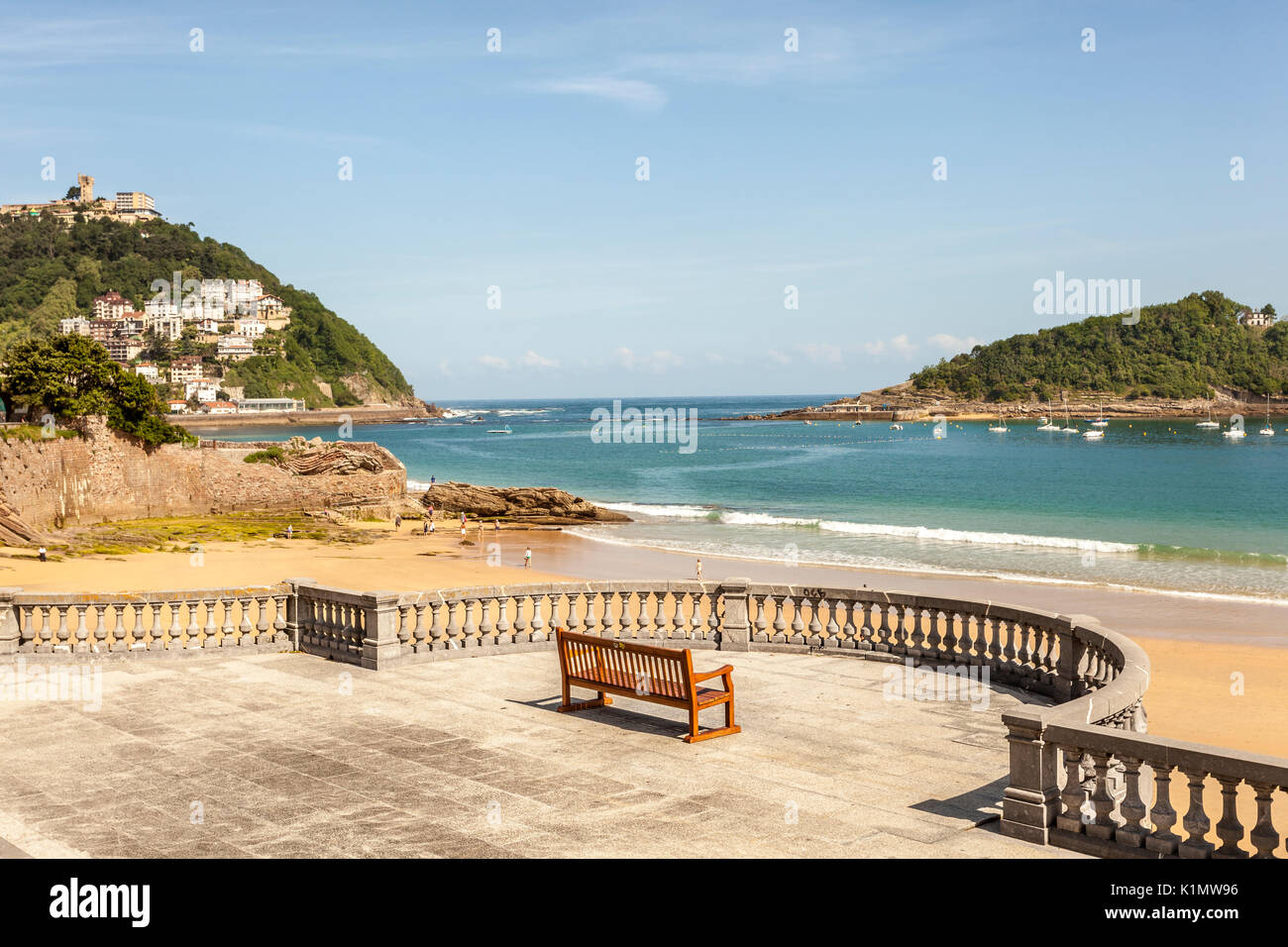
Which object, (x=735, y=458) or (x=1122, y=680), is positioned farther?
(x=735, y=458)

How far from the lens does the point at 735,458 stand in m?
120

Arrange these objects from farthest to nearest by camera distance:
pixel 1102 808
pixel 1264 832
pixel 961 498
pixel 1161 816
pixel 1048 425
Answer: pixel 1048 425, pixel 961 498, pixel 1102 808, pixel 1161 816, pixel 1264 832

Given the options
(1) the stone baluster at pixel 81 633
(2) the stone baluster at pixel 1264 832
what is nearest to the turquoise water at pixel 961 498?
(1) the stone baluster at pixel 81 633

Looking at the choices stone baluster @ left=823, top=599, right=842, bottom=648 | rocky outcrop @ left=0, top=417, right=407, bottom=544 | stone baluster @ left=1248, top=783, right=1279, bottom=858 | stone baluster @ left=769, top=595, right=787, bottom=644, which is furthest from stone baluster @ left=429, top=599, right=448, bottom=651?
rocky outcrop @ left=0, top=417, right=407, bottom=544

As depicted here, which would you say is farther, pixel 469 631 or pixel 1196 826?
pixel 469 631

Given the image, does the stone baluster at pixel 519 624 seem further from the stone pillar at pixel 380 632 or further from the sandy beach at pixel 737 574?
the sandy beach at pixel 737 574

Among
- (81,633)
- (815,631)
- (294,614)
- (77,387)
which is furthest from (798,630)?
(77,387)

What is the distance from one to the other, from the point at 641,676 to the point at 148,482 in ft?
170

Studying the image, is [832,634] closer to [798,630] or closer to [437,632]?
[798,630]

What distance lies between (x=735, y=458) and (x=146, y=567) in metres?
86.1

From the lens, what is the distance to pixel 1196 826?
6.54 meters

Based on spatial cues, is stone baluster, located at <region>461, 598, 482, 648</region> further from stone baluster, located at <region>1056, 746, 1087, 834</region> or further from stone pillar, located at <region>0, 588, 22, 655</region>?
stone baluster, located at <region>1056, 746, 1087, 834</region>
